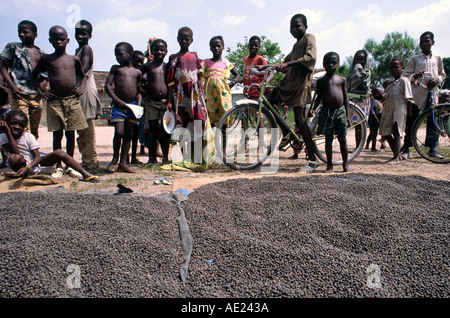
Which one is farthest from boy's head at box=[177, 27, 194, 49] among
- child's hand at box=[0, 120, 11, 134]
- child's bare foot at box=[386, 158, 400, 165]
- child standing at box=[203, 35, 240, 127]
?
child's bare foot at box=[386, 158, 400, 165]

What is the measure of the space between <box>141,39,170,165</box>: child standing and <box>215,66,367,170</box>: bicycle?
896mm

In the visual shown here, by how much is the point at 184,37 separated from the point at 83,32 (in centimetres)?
131

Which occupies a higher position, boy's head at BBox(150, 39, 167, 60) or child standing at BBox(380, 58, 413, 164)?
boy's head at BBox(150, 39, 167, 60)

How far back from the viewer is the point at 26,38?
4.12 m

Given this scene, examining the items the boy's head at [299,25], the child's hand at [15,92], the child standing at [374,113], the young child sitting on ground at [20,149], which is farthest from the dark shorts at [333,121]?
the child's hand at [15,92]

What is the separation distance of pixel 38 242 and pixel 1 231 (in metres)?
0.41

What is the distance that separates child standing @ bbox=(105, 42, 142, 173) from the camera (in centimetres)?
414

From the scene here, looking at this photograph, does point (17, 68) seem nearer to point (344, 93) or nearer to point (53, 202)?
point (53, 202)

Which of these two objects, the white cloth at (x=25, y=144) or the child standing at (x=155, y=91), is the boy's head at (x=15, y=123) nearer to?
the white cloth at (x=25, y=144)

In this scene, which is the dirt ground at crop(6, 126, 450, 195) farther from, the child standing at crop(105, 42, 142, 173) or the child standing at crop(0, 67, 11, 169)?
the child standing at crop(0, 67, 11, 169)

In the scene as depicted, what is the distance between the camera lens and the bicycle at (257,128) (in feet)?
14.1

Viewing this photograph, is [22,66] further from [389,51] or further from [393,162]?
[389,51]

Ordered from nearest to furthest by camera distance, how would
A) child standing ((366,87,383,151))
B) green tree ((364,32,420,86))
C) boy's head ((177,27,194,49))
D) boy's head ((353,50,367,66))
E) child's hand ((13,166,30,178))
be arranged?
child's hand ((13,166,30,178)) → boy's head ((177,27,194,49)) → boy's head ((353,50,367,66)) → child standing ((366,87,383,151)) → green tree ((364,32,420,86))

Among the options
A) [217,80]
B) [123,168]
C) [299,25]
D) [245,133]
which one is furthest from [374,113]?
[123,168]
